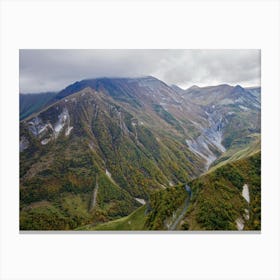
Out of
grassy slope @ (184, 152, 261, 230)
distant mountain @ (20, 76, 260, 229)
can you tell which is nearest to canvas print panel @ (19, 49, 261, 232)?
grassy slope @ (184, 152, 261, 230)

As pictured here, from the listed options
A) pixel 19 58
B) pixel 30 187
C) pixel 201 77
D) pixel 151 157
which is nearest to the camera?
pixel 19 58

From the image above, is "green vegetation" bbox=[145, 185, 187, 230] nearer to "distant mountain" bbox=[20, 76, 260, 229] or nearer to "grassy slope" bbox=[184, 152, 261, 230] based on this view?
"grassy slope" bbox=[184, 152, 261, 230]

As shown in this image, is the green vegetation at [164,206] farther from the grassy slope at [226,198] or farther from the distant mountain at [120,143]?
the distant mountain at [120,143]

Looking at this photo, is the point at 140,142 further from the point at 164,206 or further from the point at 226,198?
the point at 226,198

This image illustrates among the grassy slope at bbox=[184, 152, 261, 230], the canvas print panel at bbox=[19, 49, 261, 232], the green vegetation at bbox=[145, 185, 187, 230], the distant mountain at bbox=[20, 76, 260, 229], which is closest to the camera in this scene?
the grassy slope at bbox=[184, 152, 261, 230]
